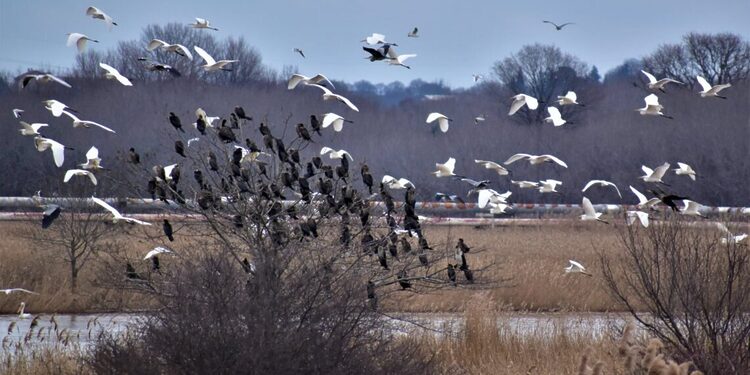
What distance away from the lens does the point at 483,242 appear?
26625mm

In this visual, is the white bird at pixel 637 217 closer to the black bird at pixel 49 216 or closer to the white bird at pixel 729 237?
the white bird at pixel 729 237

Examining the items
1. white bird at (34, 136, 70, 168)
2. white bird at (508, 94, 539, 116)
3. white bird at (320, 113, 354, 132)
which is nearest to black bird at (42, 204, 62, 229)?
white bird at (34, 136, 70, 168)

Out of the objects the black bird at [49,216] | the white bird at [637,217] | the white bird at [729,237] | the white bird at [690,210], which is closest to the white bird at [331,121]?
the black bird at [49,216]

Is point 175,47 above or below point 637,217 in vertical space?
above

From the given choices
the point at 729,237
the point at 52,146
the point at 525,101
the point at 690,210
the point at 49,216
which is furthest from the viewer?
the point at 525,101

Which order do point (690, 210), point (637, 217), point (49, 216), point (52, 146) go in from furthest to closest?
1. point (52, 146)
2. point (690, 210)
3. point (637, 217)
4. point (49, 216)

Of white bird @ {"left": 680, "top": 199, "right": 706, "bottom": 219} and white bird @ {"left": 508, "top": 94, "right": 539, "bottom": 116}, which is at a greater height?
white bird @ {"left": 508, "top": 94, "right": 539, "bottom": 116}

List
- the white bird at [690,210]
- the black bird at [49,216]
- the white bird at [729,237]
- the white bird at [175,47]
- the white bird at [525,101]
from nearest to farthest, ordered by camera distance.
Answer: the black bird at [49,216] < the white bird at [729,237] < the white bird at [690,210] < the white bird at [175,47] < the white bird at [525,101]

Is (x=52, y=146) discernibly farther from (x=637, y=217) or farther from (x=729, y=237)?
(x=729, y=237)

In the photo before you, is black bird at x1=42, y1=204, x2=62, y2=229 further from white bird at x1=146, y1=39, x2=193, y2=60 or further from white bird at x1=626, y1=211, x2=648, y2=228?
white bird at x1=626, y1=211, x2=648, y2=228

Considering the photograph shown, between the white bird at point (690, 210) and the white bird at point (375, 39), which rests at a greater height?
the white bird at point (375, 39)

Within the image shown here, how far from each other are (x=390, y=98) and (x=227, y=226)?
129 m

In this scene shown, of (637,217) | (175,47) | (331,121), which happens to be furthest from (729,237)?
(175,47)

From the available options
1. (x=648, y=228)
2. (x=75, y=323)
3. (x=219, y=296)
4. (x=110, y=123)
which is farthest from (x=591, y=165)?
(x=219, y=296)
